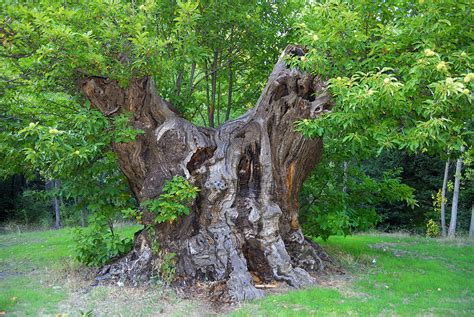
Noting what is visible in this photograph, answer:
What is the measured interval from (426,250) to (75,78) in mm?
9190

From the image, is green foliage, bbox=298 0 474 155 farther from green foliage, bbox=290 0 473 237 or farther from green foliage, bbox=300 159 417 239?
green foliage, bbox=300 159 417 239

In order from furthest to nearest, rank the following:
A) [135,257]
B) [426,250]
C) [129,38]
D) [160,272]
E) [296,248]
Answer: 1. [426,250]
2. [296,248]
3. [135,257]
4. [160,272]
5. [129,38]

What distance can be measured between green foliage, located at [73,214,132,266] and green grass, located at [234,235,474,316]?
2.89 metres

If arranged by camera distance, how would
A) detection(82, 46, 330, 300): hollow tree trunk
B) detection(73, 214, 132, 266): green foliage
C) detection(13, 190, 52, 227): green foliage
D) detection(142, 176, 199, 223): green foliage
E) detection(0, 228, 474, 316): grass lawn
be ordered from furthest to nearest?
detection(13, 190, 52, 227): green foliage, detection(73, 214, 132, 266): green foliage, detection(82, 46, 330, 300): hollow tree trunk, detection(142, 176, 199, 223): green foliage, detection(0, 228, 474, 316): grass lawn

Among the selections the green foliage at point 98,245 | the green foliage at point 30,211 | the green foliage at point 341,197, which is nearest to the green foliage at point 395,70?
the green foliage at point 341,197

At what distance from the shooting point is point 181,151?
296 inches

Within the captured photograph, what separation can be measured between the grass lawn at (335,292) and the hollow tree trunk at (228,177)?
25.7 inches

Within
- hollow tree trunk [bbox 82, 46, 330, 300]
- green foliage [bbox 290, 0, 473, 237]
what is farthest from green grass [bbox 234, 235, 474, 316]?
green foliage [bbox 290, 0, 473, 237]

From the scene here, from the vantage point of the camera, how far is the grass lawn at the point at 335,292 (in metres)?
5.94

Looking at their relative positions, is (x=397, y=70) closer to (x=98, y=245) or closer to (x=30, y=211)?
(x=98, y=245)

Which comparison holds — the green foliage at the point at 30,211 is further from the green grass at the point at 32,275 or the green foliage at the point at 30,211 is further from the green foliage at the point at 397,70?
the green foliage at the point at 397,70

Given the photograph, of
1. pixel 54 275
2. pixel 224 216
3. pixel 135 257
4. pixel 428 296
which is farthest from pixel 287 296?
pixel 54 275

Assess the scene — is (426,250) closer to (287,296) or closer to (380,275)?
(380,275)

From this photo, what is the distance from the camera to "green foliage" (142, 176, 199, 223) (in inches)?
265
